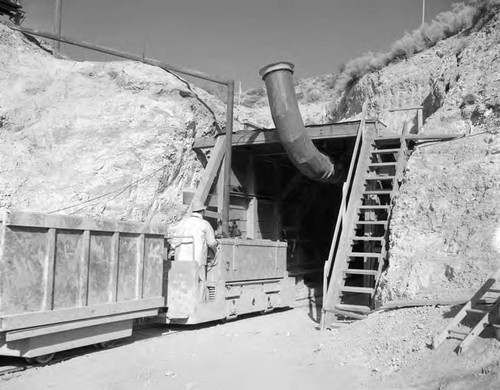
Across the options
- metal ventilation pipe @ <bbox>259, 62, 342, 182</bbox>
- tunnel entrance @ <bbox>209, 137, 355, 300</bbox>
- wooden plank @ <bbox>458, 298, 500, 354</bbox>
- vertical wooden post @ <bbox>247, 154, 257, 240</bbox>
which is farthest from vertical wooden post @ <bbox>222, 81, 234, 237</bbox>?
wooden plank @ <bbox>458, 298, 500, 354</bbox>

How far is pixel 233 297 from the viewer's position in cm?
1123

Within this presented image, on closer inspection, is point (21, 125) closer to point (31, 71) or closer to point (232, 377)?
point (31, 71)

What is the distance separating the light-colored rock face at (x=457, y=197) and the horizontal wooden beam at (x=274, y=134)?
6.11 ft

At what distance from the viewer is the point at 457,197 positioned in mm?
9898

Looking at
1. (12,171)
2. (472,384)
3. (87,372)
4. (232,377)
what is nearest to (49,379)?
(87,372)

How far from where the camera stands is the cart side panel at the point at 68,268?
7.05 meters

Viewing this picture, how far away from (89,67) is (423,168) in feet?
31.2

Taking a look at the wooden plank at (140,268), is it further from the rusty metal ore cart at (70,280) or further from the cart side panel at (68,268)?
the cart side panel at (68,268)

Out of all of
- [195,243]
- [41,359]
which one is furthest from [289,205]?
[41,359]

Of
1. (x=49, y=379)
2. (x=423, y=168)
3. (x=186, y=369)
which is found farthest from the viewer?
(x=423, y=168)

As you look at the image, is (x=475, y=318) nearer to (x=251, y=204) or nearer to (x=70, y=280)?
(x=70, y=280)

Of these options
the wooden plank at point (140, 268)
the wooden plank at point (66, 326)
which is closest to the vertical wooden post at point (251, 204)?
the wooden plank at point (66, 326)

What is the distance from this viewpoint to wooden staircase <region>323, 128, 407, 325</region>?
33.5 feet

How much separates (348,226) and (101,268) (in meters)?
5.60
